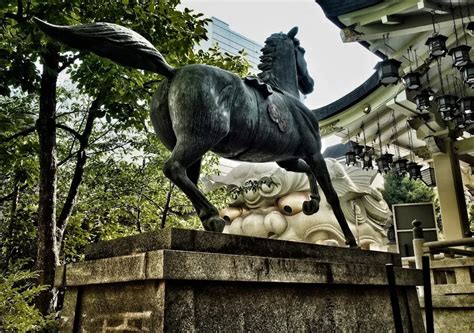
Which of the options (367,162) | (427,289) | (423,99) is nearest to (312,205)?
(427,289)

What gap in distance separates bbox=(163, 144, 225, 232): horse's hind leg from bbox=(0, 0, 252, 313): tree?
3065 millimetres

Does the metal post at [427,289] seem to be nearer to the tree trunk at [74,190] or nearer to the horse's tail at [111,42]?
the horse's tail at [111,42]

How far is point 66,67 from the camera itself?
6.82 meters

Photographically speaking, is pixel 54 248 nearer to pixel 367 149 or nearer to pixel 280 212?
pixel 280 212

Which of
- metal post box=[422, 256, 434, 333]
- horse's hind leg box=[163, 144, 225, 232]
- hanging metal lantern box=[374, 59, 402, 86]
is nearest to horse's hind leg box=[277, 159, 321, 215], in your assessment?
horse's hind leg box=[163, 144, 225, 232]

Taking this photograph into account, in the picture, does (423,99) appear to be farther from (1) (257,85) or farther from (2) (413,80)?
(1) (257,85)

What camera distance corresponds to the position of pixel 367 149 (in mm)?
13680

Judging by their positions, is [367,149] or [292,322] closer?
[292,322]

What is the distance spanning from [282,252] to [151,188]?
255 inches

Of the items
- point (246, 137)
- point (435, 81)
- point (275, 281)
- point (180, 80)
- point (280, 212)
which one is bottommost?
point (275, 281)

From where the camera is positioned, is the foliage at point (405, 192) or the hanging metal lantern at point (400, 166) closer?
the hanging metal lantern at point (400, 166)

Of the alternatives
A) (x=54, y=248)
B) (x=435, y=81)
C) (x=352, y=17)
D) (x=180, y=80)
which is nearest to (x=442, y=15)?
(x=352, y=17)

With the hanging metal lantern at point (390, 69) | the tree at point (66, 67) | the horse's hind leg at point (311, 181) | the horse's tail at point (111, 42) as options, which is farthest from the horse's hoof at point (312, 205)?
the hanging metal lantern at point (390, 69)

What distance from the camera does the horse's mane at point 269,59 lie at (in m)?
4.01
